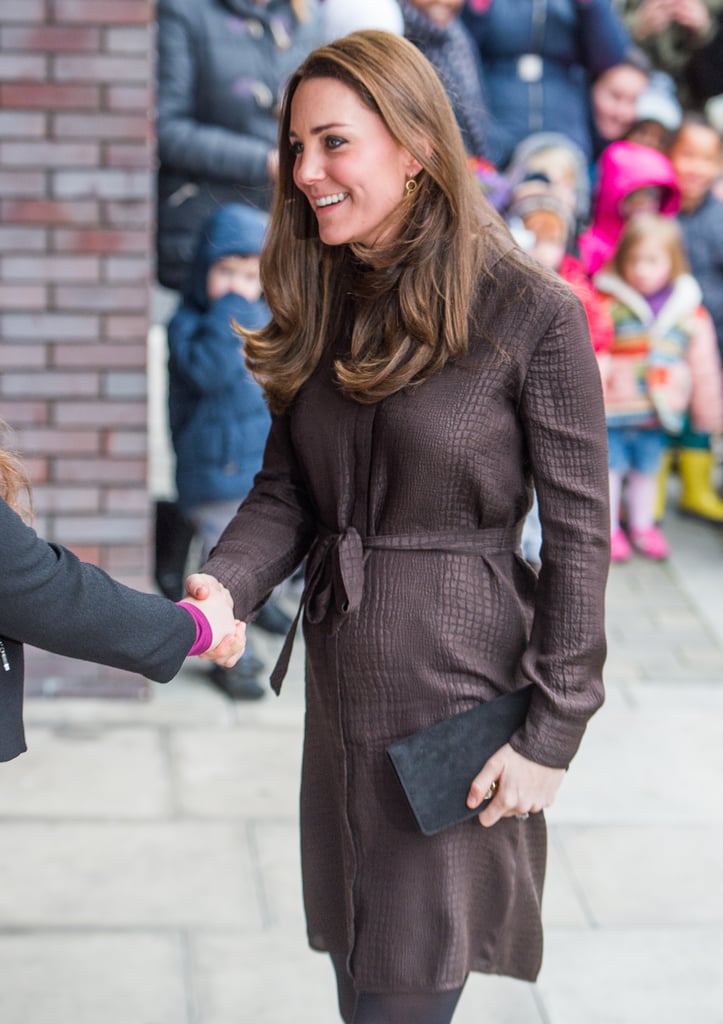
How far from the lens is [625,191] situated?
642 centimetres

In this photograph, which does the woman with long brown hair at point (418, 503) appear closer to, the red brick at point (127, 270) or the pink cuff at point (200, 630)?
the pink cuff at point (200, 630)

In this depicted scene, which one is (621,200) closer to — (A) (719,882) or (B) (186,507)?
(B) (186,507)

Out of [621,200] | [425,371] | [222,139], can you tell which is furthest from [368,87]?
[621,200]

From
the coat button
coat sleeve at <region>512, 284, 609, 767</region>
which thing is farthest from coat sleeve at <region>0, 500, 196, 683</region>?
the coat button

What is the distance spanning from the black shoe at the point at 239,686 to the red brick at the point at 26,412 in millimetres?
1024

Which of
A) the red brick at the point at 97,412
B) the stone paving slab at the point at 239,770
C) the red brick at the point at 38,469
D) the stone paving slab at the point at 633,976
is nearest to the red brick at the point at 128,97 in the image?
the red brick at the point at 97,412

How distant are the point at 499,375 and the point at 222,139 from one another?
339 centimetres

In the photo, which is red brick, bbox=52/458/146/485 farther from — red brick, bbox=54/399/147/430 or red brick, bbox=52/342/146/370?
red brick, bbox=52/342/146/370

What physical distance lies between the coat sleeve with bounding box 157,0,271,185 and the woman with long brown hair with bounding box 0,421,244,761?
3.34 m

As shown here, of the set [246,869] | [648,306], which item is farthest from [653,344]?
[246,869]

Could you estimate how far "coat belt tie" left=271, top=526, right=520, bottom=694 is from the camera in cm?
233

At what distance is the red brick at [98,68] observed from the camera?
4.33 metres

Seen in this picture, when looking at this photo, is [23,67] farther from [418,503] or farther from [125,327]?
[418,503]

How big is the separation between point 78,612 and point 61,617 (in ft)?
0.10
